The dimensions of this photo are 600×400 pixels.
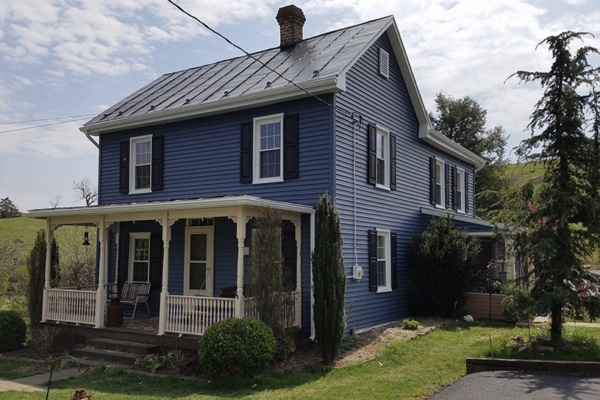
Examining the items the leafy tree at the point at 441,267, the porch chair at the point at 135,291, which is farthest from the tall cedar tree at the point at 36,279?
the leafy tree at the point at 441,267

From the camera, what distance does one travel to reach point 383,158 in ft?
43.9

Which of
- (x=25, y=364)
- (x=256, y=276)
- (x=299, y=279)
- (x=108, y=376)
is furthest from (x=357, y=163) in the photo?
(x=25, y=364)

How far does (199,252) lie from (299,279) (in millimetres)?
3323

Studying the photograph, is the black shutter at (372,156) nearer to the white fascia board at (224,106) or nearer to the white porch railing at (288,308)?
the white fascia board at (224,106)

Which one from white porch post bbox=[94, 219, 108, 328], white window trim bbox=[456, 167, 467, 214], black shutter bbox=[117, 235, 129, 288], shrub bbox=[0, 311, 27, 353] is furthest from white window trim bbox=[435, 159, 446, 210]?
shrub bbox=[0, 311, 27, 353]

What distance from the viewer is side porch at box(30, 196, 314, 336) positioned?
973cm

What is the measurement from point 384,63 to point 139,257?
8.23 metres

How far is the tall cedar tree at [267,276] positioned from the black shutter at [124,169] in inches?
243

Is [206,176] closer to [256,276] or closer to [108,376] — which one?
[256,276]

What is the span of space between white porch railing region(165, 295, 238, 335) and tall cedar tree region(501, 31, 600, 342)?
5.52 meters

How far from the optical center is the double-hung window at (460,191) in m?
18.3

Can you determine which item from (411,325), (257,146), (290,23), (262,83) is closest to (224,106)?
(262,83)

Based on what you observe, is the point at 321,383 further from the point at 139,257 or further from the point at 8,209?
the point at 8,209

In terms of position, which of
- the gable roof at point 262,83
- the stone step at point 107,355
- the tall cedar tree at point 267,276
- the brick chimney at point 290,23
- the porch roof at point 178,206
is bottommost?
the stone step at point 107,355
